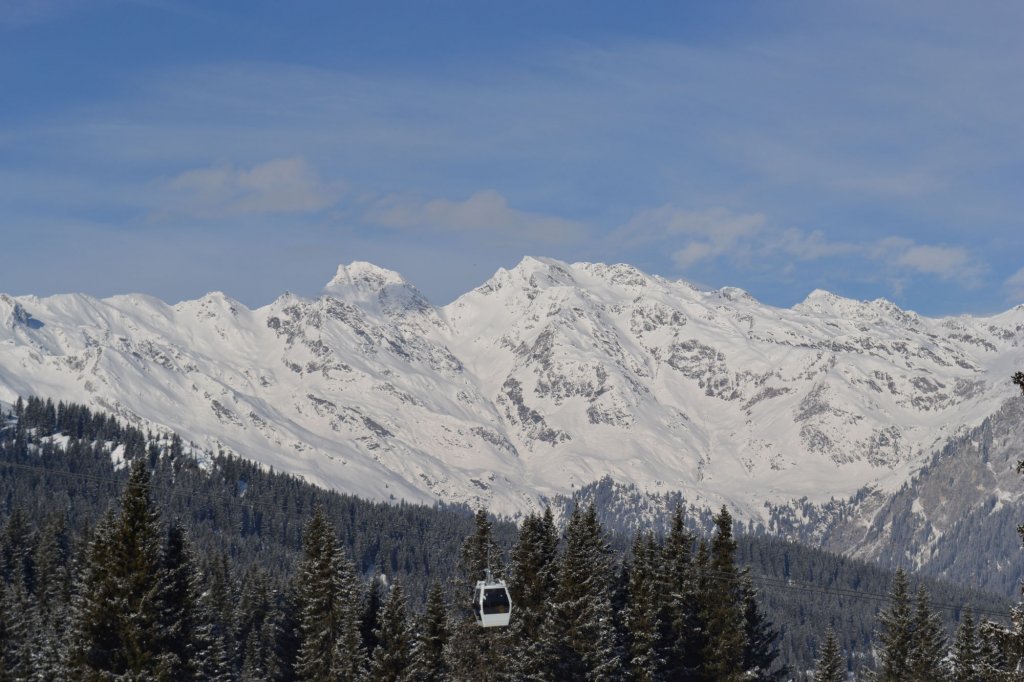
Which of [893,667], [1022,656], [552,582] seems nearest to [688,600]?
[552,582]

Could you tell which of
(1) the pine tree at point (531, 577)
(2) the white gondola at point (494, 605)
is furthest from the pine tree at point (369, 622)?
(2) the white gondola at point (494, 605)

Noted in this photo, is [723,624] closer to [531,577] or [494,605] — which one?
[531,577]

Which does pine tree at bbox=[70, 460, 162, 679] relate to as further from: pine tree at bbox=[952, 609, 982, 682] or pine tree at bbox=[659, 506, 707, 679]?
pine tree at bbox=[952, 609, 982, 682]

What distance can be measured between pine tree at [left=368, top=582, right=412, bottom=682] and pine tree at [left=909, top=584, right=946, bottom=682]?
31.4 m

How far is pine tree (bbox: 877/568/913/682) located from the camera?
297 ft

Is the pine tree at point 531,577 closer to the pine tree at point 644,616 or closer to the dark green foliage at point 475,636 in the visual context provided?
the dark green foliage at point 475,636

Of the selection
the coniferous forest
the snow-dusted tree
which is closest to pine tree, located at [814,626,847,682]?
the coniferous forest

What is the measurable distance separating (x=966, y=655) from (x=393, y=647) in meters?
35.0

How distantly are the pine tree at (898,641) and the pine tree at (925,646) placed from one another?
0.31m

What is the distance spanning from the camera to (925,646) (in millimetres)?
90312

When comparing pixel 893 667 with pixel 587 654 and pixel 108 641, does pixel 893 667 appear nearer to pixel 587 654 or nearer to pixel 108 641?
pixel 587 654

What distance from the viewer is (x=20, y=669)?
81750mm

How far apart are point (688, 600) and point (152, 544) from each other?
3212cm

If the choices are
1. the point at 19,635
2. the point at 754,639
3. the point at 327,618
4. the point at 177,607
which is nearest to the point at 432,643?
the point at 327,618
